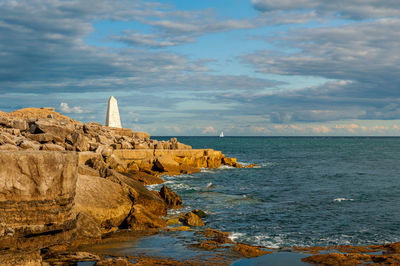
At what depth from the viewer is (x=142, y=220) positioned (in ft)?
48.0

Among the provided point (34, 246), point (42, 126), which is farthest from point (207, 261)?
point (42, 126)

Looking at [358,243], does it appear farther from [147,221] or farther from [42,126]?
[42,126]

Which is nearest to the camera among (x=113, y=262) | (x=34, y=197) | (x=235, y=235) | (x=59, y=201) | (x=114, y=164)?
(x=34, y=197)

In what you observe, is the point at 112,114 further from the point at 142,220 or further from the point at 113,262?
the point at 113,262

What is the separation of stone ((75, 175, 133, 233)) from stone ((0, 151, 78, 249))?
350 cm

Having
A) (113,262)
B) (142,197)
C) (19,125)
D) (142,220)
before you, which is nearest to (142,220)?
(142,220)

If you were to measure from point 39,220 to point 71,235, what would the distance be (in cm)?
117

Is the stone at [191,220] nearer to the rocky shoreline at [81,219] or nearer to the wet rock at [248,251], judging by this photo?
the rocky shoreline at [81,219]

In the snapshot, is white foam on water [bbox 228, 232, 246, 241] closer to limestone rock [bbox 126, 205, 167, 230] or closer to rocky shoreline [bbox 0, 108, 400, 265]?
rocky shoreline [bbox 0, 108, 400, 265]

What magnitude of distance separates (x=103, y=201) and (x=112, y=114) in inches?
2755

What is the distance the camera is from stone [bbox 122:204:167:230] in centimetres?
1447

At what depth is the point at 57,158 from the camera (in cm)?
916

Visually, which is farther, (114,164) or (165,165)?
(165,165)

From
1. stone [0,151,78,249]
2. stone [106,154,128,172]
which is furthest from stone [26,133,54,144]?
stone [0,151,78,249]
